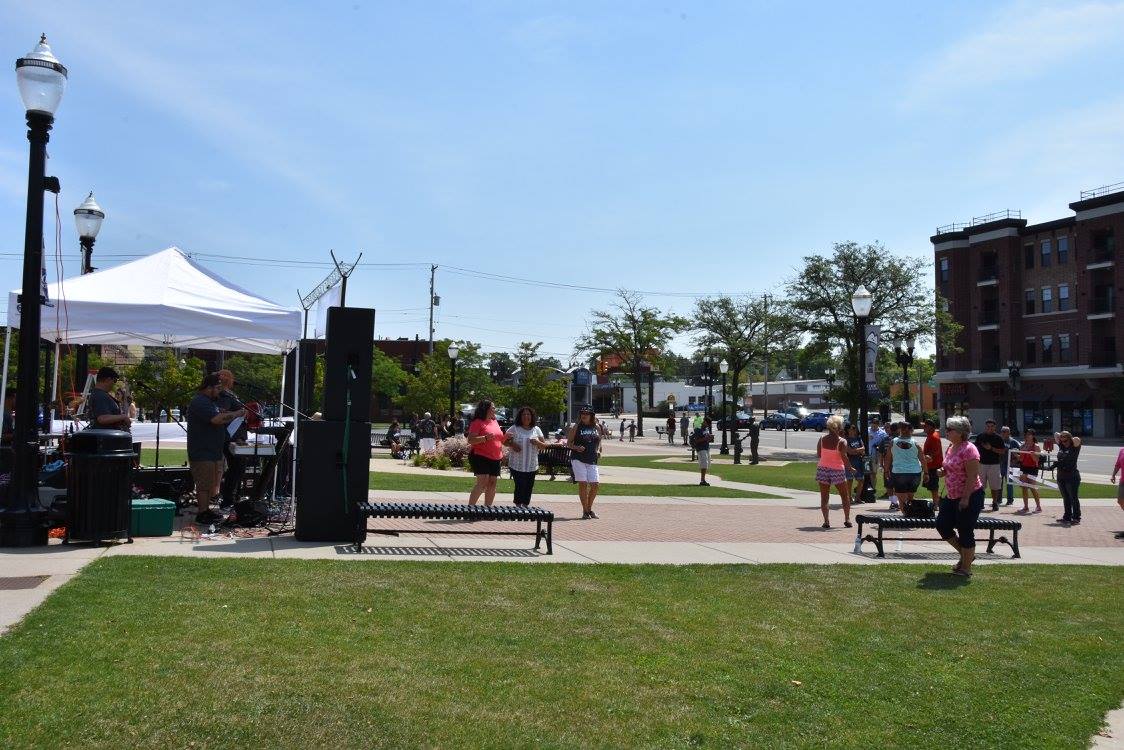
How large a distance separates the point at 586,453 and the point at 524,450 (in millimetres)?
1292

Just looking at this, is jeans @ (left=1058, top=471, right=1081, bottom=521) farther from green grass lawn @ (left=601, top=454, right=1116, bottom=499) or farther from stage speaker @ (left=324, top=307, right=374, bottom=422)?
stage speaker @ (left=324, top=307, right=374, bottom=422)

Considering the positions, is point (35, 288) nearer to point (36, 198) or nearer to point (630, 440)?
point (36, 198)

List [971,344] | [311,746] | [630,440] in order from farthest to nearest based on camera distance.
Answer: [971,344] < [630,440] < [311,746]

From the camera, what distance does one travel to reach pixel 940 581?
30.4ft

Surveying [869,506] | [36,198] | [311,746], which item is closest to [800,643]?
[311,746]

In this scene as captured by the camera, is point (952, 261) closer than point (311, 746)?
No

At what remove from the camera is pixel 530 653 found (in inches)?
228

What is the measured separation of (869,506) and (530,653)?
14.1 m

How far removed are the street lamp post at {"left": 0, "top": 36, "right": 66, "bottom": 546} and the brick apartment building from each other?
56561mm

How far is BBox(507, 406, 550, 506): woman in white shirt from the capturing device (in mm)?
12727

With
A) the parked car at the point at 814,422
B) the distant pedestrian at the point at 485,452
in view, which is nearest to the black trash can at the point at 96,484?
the distant pedestrian at the point at 485,452

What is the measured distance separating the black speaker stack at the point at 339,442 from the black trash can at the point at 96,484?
1776mm

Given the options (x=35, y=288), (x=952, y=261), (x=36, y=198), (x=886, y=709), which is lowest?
(x=886, y=709)

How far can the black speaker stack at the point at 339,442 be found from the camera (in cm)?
1007
